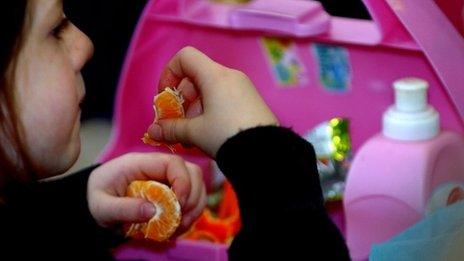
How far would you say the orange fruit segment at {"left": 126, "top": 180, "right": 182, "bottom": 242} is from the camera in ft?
1.18

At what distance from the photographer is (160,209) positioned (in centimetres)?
36

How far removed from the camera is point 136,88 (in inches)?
17.1

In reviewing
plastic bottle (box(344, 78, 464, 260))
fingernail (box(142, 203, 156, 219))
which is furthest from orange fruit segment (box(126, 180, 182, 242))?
plastic bottle (box(344, 78, 464, 260))

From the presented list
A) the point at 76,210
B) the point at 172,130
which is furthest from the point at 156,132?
the point at 76,210

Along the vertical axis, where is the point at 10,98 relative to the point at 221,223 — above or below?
above

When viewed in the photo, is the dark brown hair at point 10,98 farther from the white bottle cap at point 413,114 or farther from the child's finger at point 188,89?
the white bottle cap at point 413,114

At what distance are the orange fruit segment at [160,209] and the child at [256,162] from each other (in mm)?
38

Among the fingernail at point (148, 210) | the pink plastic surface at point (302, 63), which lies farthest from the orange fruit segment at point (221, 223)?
the fingernail at point (148, 210)

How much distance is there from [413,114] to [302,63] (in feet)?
0.27

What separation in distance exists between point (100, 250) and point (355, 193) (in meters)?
0.14

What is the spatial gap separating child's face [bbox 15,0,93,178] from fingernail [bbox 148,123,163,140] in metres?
0.03

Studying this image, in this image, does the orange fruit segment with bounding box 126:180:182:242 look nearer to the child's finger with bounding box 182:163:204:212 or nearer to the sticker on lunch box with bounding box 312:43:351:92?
the child's finger with bounding box 182:163:204:212

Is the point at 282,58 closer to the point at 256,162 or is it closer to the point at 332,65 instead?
the point at 332,65

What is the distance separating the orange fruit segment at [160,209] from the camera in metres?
0.36
